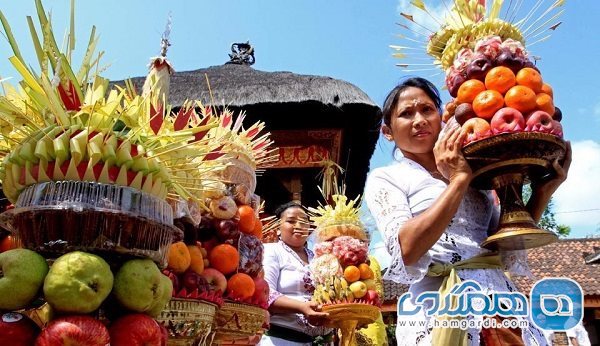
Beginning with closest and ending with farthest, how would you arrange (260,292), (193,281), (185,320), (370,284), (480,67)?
(185,320) → (193,281) → (480,67) → (260,292) → (370,284)

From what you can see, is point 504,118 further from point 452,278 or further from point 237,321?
point 237,321

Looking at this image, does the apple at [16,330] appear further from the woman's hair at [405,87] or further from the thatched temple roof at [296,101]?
the thatched temple roof at [296,101]

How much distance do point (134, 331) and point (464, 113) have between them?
3.73ft

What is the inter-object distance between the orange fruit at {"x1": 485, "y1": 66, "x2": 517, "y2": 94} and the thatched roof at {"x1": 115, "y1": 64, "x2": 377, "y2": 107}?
3.20 metres

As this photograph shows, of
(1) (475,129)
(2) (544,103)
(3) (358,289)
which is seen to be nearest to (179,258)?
(1) (475,129)

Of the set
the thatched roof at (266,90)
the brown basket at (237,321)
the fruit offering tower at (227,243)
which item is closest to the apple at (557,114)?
the fruit offering tower at (227,243)

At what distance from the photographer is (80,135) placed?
1.19 metres

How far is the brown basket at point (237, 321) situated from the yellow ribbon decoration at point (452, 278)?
0.62 meters

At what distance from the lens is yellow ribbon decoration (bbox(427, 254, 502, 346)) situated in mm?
1485

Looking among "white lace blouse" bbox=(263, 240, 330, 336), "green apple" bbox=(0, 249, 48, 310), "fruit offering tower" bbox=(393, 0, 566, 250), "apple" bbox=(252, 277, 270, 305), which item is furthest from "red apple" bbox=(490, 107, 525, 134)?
"white lace blouse" bbox=(263, 240, 330, 336)

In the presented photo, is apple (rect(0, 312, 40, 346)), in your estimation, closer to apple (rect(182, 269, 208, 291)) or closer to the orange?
apple (rect(182, 269, 208, 291))

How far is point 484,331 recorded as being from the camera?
1.53 meters

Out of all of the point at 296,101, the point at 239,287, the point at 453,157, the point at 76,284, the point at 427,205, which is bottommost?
the point at 76,284

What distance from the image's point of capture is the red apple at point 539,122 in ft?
4.88
